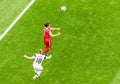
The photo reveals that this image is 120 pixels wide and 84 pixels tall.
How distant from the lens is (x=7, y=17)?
93.0ft

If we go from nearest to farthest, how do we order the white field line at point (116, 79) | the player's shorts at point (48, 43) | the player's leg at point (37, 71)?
the white field line at point (116, 79) → the player's leg at point (37, 71) → the player's shorts at point (48, 43)

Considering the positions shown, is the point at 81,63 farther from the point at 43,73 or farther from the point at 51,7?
the point at 51,7

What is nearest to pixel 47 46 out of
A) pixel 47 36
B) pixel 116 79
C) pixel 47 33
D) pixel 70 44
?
pixel 47 36

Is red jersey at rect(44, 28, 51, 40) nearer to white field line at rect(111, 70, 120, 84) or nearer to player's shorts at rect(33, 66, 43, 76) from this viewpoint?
player's shorts at rect(33, 66, 43, 76)

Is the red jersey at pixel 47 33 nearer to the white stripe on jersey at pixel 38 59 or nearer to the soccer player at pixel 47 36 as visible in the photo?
the soccer player at pixel 47 36

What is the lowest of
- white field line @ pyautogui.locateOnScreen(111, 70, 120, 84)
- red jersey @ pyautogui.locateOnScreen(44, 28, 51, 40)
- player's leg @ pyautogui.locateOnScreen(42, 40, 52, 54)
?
white field line @ pyautogui.locateOnScreen(111, 70, 120, 84)

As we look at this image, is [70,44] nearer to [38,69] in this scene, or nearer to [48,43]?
[48,43]

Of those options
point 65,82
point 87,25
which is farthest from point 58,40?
point 65,82

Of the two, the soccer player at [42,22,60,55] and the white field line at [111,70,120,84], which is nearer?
the white field line at [111,70,120,84]

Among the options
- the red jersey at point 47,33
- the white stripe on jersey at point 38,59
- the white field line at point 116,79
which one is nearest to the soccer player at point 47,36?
the red jersey at point 47,33

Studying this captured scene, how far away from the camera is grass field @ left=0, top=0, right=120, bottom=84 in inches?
929

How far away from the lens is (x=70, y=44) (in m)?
25.7

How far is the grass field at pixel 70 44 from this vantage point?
23.6m

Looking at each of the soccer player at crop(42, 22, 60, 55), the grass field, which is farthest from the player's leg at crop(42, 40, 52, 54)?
the grass field
